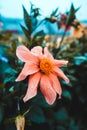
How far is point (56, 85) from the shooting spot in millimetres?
953

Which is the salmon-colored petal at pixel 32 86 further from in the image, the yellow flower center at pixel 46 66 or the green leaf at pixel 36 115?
the green leaf at pixel 36 115

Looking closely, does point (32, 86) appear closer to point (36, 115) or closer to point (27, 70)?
point (27, 70)

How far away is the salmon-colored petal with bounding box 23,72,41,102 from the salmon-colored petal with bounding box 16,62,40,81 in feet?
0.04

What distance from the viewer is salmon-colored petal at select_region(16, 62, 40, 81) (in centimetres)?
91

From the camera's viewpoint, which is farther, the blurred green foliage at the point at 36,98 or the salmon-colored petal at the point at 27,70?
the blurred green foliage at the point at 36,98

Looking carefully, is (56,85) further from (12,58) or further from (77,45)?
(77,45)

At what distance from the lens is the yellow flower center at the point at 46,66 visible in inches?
37.7

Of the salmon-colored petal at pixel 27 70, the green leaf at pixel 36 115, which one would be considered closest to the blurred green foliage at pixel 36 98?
the green leaf at pixel 36 115

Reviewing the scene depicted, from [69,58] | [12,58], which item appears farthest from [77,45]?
[12,58]

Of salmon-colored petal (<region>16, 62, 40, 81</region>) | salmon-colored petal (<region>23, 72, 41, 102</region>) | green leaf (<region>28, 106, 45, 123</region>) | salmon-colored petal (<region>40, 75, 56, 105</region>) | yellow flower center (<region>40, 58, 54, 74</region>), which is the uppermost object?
salmon-colored petal (<region>16, 62, 40, 81</region>)

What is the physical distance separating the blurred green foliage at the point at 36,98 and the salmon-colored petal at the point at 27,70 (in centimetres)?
11

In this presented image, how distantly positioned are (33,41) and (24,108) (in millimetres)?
222

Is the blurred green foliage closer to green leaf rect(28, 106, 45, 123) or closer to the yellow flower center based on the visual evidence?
green leaf rect(28, 106, 45, 123)

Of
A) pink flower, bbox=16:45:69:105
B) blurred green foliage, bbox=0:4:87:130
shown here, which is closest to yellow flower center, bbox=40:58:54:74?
pink flower, bbox=16:45:69:105
